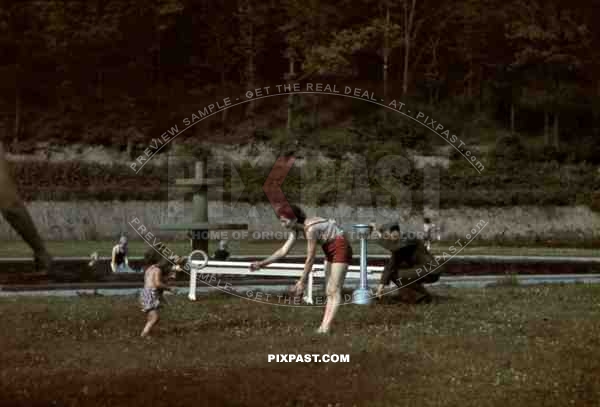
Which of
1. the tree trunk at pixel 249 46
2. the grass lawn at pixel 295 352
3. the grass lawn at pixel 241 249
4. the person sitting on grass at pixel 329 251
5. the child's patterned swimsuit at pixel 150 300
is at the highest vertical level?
the tree trunk at pixel 249 46

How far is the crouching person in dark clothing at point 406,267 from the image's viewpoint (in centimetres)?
1469

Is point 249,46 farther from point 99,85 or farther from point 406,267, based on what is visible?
point 406,267

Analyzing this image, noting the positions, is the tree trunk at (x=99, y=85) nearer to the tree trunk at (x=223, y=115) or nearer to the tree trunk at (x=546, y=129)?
the tree trunk at (x=223, y=115)

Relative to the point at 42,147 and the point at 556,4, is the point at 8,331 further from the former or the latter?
the point at 556,4

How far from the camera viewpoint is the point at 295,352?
10383 millimetres

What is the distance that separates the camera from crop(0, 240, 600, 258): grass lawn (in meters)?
26.0

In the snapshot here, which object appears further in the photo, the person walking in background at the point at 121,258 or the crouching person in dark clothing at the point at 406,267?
the person walking in background at the point at 121,258

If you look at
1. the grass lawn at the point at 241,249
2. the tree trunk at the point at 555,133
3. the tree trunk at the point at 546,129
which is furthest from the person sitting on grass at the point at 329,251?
the tree trunk at the point at 546,129

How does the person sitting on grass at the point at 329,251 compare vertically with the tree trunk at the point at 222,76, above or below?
below

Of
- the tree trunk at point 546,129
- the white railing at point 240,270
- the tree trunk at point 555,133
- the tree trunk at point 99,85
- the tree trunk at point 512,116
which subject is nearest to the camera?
the white railing at point 240,270

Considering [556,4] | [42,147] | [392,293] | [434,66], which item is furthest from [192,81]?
[392,293]

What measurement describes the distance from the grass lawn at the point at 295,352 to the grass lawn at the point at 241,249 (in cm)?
1097

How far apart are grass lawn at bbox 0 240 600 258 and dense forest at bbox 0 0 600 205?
4845 mm

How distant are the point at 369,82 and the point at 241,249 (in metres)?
21.5
